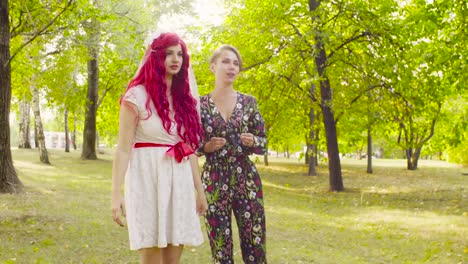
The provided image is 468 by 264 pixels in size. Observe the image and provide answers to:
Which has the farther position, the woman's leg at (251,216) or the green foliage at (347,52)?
the green foliage at (347,52)

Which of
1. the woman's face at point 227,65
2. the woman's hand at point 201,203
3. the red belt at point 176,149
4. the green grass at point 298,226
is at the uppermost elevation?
the woman's face at point 227,65

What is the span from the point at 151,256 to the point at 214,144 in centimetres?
104

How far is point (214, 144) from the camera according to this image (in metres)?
4.01

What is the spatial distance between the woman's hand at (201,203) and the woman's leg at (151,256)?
530 millimetres

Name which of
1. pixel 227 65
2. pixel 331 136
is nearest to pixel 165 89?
pixel 227 65

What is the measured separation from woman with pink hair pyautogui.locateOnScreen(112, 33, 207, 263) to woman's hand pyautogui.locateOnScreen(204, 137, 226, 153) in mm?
426

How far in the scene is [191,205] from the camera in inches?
138

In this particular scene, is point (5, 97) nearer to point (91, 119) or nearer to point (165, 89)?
point (165, 89)

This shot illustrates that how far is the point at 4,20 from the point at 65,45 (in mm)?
9647

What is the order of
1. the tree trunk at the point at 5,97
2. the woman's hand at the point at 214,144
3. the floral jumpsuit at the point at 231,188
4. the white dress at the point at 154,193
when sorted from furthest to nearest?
the tree trunk at the point at 5,97 < the floral jumpsuit at the point at 231,188 < the woman's hand at the point at 214,144 < the white dress at the point at 154,193

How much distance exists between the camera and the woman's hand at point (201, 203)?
3805 millimetres

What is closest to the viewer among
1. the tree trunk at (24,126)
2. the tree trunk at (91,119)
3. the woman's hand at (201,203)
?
the woman's hand at (201,203)

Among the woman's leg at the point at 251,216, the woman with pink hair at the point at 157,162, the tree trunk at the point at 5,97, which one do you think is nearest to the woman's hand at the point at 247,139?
the woman's leg at the point at 251,216

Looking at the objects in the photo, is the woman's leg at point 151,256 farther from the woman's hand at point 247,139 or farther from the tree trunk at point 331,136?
the tree trunk at point 331,136
